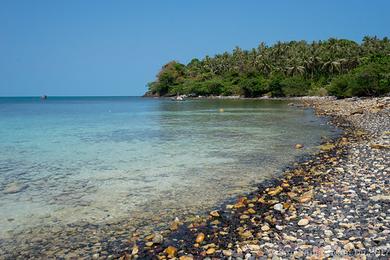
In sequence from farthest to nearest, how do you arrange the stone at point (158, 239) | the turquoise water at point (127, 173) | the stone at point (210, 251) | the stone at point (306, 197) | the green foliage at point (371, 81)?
the green foliage at point (371, 81) → the turquoise water at point (127, 173) → the stone at point (306, 197) → the stone at point (158, 239) → the stone at point (210, 251)

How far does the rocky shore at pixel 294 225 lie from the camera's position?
255 inches

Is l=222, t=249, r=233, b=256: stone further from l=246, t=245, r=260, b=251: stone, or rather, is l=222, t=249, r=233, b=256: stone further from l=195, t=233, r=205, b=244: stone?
l=195, t=233, r=205, b=244: stone

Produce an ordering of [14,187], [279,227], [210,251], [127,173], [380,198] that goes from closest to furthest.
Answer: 1. [210,251]
2. [279,227]
3. [380,198]
4. [14,187]
5. [127,173]

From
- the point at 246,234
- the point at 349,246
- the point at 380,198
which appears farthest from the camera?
the point at 380,198

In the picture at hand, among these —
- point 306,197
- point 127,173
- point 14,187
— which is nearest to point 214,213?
point 306,197

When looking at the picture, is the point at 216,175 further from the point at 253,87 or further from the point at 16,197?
the point at 253,87

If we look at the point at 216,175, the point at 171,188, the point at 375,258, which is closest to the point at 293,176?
the point at 216,175

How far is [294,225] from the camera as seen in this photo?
764cm

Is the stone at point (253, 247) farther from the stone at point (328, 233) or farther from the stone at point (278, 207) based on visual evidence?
the stone at point (278, 207)

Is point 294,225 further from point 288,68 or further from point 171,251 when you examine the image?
point 288,68

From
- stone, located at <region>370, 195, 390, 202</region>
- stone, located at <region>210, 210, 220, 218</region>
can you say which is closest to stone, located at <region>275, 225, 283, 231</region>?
stone, located at <region>210, 210, 220, 218</region>

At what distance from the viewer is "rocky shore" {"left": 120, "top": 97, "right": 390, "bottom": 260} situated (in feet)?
21.2

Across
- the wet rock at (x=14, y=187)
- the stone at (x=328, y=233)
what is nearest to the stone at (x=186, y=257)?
the stone at (x=328, y=233)

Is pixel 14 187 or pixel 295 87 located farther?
pixel 295 87
